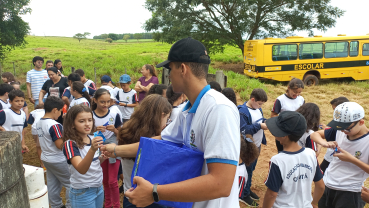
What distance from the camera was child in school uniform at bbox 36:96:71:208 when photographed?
11.6 feet

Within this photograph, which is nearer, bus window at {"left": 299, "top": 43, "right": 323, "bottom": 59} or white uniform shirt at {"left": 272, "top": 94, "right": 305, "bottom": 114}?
white uniform shirt at {"left": 272, "top": 94, "right": 305, "bottom": 114}

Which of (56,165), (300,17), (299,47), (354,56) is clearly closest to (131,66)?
(299,47)

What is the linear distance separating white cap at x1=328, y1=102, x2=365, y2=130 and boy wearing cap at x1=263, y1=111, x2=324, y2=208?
1.58ft

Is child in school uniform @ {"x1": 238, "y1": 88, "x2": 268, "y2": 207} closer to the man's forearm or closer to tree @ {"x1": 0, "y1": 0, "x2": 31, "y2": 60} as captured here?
the man's forearm

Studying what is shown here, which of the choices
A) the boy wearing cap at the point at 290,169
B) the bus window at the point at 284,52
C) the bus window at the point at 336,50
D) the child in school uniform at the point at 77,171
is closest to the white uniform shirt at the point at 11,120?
the child in school uniform at the point at 77,171

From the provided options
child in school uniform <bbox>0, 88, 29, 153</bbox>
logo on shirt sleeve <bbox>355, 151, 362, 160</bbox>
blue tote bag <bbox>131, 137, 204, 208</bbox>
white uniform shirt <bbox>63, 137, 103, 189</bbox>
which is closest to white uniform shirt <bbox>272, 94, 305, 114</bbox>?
logo on shirt sleeve <bbox>355, 151, 362, 160</bbox>

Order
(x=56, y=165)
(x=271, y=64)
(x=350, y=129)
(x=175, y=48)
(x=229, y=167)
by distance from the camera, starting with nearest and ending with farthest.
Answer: (x=229, y=167)
(x=175, y=48)
(x=350, y=129)
(x=56, y=165)
(x=271, y=64)

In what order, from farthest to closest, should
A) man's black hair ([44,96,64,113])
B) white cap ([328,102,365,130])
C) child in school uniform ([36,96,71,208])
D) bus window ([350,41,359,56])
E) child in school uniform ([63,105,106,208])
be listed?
bus window ([350,41,359,56]) < man's black hair ([44,96,64,113]) < child in school uniform ([36,96,71,208]) < child in school uniform ([63,105,106,208]) < white cap ([328,102,365,130])

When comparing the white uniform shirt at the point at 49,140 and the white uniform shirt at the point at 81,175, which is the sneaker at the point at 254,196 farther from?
the white uniform shirt at the point at 49,140

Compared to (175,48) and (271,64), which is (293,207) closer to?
(175,48)

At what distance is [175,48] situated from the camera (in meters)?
1.46

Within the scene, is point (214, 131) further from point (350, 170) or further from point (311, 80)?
point (311, 80)

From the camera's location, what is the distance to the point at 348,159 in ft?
8.36

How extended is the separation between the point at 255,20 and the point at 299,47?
5688mm
